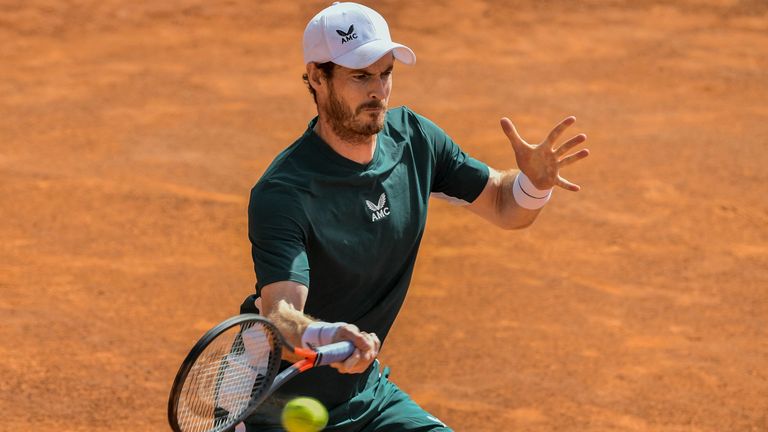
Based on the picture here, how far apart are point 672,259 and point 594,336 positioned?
61.4 inches

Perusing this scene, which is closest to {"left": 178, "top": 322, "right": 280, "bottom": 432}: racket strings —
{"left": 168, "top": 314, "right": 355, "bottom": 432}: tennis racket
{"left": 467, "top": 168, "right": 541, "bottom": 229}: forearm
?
{"left": 168, "top": 314, "right": 355, "bottom": 432}: tennis racket

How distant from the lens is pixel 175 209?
10359 mm

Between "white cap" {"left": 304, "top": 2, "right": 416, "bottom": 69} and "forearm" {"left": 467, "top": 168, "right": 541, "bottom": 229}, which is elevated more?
"white cap" {"left": 304, "top": 2, "right": 416, "bottom": 69}

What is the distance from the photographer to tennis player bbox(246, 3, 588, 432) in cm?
444

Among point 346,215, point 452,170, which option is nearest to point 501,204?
point 452,170

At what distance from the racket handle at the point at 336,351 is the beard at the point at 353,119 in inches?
36.1

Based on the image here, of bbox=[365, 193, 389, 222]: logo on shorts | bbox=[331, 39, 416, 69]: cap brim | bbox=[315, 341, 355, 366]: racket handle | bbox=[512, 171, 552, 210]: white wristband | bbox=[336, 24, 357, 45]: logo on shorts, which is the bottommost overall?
bbox=[315, 341, 355, 366]: racket handle

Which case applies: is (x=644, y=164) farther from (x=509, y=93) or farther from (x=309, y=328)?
(x=309, y=328)

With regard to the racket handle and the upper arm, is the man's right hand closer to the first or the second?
the racket handle

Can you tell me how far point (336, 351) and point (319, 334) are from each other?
3.8 inches

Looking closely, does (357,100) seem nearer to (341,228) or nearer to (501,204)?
(341,228)

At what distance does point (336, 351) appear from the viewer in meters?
4.05

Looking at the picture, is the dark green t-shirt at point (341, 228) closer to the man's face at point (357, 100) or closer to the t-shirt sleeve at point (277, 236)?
the t-shirt sleeve at point (277, 236)

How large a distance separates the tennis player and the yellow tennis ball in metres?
0.09
